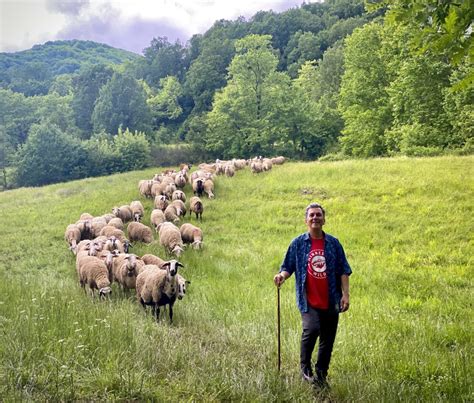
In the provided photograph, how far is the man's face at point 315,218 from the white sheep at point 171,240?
8950mm

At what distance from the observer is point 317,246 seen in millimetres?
5047

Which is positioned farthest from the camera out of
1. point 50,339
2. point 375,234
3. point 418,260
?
point 375,234

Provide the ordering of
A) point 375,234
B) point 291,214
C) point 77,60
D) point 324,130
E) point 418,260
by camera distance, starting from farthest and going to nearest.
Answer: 1. point 77,60
2. point 324,130
3. point 291,214
4. point 375,234
5. point 418,260

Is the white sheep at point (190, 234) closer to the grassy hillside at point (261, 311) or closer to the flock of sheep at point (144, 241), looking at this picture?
the flock of sheep at point (144, 241)

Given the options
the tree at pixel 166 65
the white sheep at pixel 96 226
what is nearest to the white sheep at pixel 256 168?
the white sheep at pixel 96 226

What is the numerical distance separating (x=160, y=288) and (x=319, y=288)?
4.88 metres

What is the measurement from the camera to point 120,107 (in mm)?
Answer: 74688

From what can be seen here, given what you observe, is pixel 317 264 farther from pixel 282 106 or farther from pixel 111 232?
pixel 282 106

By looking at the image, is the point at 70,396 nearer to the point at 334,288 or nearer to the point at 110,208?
the point at 334,288

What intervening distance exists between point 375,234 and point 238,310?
760 centimetres

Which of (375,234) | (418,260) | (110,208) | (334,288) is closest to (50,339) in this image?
(334,288)

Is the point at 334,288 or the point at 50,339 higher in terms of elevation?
the point at 334,288

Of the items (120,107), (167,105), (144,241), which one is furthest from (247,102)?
(167,105)

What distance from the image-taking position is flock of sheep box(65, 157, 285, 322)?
9.20 meters
